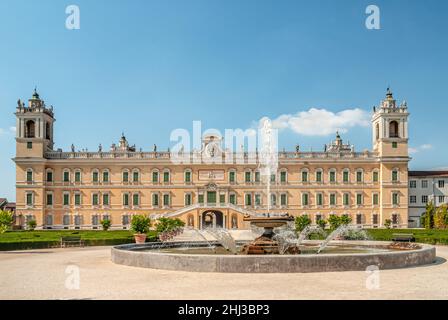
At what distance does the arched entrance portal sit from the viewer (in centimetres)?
5831

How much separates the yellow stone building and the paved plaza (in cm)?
4222

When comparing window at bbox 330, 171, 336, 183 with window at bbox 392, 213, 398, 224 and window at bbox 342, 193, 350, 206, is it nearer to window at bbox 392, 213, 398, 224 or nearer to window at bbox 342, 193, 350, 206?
window at bbox 342, 193, 350, 206

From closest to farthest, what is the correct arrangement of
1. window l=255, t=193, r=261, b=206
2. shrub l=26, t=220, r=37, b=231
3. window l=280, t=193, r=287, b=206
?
1. shrub l=26, t=220, r=37, b=231
2. window l=255, t=193, r=261, b=206
3. window l=280, t=193, r=287, b=206

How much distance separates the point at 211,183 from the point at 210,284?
45670 mm

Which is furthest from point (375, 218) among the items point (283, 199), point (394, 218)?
point (283, 199)

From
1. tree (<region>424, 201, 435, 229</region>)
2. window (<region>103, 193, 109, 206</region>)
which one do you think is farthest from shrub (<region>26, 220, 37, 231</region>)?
tree (<region>424, 201, 435, 229</region>)

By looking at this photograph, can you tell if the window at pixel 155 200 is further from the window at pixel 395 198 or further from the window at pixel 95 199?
the window at pixel 395 198

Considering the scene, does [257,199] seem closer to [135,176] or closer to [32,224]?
[135,176]

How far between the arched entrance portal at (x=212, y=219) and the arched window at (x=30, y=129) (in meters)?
20.8

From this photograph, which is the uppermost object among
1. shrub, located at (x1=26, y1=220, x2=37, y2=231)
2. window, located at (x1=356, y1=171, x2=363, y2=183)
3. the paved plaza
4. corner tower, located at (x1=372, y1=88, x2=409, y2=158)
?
corner tower, located at (x1=372, y1=88, x2=409, y2=158)

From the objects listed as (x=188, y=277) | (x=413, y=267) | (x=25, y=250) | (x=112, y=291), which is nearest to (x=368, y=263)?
(x=413, y=267)

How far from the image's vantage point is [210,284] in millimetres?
12531

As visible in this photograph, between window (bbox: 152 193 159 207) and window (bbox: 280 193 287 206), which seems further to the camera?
window (bbox: 152 193 159 207)

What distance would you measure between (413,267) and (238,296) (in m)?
7.78
